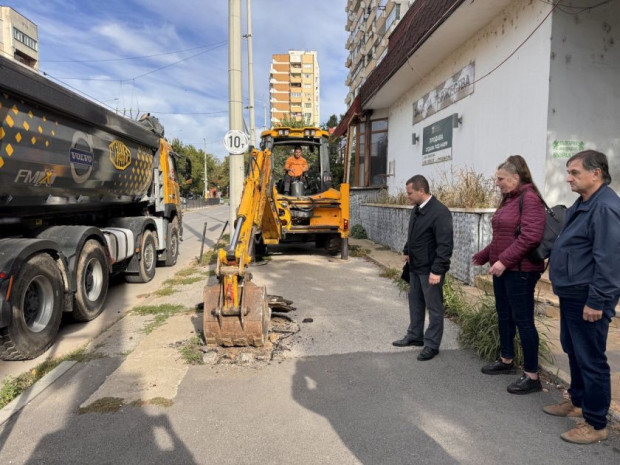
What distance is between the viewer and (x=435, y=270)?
4.12 meters

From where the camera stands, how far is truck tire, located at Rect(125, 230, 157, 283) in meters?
8.27

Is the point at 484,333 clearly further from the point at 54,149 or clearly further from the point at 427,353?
the point at 54,149

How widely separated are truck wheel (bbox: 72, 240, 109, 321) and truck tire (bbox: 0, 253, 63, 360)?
553mm

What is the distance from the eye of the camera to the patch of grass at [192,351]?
4277 millimetres

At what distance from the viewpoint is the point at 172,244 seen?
408 inches

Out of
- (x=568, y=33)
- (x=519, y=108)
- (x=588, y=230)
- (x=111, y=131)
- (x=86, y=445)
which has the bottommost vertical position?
(x=86, y=445)

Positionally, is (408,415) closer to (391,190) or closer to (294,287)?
(294,287)

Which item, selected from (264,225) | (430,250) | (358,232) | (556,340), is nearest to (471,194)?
(556,340)

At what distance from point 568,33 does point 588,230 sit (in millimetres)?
5969

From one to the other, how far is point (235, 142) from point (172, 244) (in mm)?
2974

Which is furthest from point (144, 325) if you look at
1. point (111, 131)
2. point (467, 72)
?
point (467, 72)

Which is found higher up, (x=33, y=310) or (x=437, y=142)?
(x=437, y=142)

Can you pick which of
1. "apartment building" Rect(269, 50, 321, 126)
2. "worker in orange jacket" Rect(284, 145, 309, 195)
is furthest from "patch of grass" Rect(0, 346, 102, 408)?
"apartment building" Rect(269, 50, 321, 126)

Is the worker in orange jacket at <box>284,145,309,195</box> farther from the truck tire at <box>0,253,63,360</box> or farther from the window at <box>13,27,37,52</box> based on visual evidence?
the truck tire at <box>0,253,63,360</box>
